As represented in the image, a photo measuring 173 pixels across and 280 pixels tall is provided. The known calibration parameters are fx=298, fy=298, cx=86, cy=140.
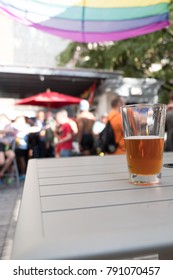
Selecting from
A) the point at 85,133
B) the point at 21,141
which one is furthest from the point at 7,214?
the point at 21,141

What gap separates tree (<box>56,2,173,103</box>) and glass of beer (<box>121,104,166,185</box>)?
295 inches

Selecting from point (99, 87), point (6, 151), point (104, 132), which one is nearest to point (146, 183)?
point (104, 132)

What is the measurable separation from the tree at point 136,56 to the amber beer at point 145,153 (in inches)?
297

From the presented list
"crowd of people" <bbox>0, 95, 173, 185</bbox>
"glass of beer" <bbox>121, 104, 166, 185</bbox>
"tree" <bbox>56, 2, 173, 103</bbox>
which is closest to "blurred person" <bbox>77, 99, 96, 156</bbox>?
"crowd of people" <bbox>0, 95, 173, 185</bbox>

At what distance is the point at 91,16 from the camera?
3396 mm

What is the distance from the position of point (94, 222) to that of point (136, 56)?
8.84 m

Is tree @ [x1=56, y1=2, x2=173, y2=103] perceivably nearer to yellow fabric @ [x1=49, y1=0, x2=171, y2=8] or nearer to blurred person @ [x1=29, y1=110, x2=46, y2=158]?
blurred person @ [x1=29, y1=110, x2=46, y2=158]

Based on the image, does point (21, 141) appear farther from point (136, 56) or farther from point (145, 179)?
point (145, 179)

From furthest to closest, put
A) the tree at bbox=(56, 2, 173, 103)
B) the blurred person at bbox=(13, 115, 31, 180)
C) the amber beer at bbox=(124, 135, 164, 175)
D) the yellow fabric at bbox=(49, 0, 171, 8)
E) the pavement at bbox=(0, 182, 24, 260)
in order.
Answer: the tree at bbox=(56, 2, 173, 103)
the blurred person at bbox=(13, 115, 31, 180)
the yellow fabric at bbox=(49, 0, 171, 8)
the pavement at bbox=(0, 182, 24, 260)
the amber beer at bbox=(124, 135, 164, 175)

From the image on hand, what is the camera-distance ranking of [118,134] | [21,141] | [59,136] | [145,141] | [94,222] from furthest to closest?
[21,141]
[59,136]
[118,134]
[145,141]
[94,222]

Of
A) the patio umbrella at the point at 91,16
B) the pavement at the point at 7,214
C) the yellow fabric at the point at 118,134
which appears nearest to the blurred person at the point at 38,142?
the pavement at the point at 7,214

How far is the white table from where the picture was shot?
41 centimetres

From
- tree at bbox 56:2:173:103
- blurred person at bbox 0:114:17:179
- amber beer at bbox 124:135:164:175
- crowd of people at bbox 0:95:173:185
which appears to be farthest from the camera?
tree at bbox 56:2:173:103
